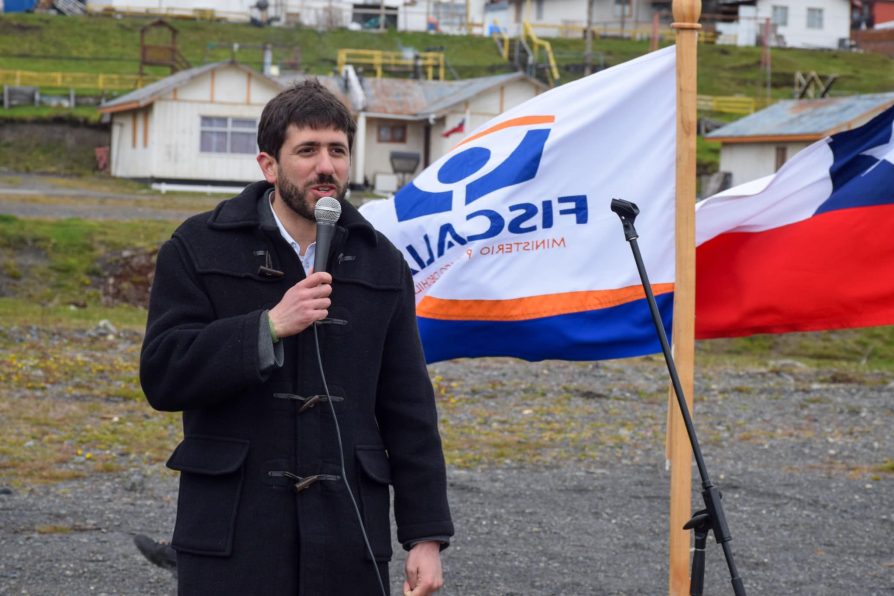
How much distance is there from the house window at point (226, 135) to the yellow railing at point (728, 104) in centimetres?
2610

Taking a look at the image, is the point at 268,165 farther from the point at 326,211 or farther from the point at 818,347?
the point at 818,347

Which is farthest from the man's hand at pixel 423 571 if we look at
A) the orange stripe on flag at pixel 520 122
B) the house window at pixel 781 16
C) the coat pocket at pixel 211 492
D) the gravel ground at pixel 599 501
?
the house window at pixel 781 16

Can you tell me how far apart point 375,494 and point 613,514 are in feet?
20.1

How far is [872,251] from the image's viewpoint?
6.91 m

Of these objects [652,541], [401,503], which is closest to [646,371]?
[652,541]

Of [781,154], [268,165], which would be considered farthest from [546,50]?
[268,165]

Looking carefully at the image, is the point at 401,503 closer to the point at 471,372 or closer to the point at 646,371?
the point at 471,372

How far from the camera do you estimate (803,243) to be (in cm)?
683

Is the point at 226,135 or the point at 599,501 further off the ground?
the point at 226,135

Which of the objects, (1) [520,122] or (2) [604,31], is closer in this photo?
(1) [520,122]

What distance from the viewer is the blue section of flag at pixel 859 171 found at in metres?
6.73

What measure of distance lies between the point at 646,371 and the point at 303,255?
1442 centimetres

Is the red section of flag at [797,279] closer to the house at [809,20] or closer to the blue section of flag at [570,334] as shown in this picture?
the blue section of flag at [570,334]

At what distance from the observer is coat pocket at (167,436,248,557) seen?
151 inches
